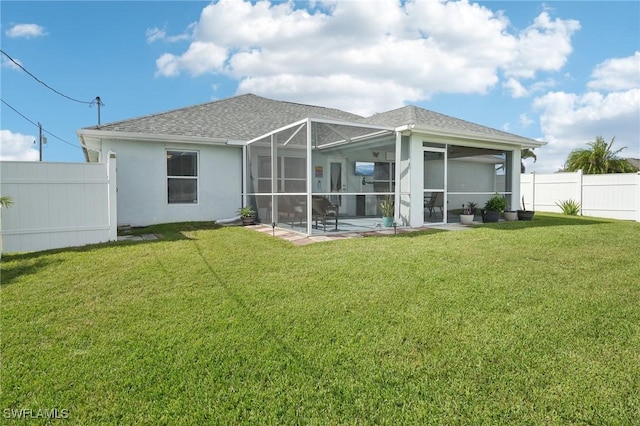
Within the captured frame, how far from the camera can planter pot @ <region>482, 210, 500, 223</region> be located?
10.4 m

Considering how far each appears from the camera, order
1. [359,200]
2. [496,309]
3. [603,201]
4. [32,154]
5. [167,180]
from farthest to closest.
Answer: [32,154] < [603,201] < [359,200] < [167,180] < [496,309]

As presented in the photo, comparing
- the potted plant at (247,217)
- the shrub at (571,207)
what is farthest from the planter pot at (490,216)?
the potted plant at (247,217)

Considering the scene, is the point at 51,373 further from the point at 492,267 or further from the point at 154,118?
the point at 154,118

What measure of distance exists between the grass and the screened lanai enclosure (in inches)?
128

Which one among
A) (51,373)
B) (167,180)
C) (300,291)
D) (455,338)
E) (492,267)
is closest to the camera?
(51,373)

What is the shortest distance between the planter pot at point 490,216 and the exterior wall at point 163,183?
7.93 m

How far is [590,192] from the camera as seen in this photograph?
15.0 meters

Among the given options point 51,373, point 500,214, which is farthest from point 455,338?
point 500,214

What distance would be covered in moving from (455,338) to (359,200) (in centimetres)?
1019

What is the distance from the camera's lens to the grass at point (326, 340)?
2.14 metres

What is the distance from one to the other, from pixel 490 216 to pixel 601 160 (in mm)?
13555

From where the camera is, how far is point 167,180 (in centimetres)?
1020

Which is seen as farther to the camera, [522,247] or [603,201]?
[603,201]

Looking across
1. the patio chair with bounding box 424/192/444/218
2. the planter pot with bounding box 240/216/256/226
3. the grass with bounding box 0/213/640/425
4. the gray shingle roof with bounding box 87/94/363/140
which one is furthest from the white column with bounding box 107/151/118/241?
the patio chair with bounding box 424/192/444/218
